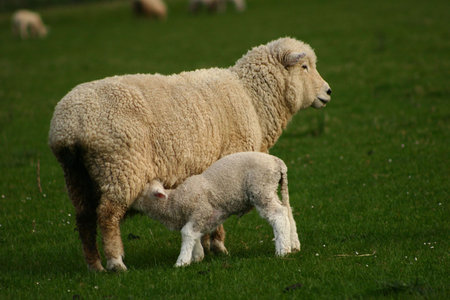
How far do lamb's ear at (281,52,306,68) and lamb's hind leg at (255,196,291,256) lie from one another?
7.09 ft

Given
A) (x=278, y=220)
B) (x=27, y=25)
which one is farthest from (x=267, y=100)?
(x=27, y=25)

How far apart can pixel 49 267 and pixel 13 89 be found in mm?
14053

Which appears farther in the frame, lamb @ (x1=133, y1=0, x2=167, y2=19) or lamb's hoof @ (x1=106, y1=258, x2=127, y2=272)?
lamb @ (x1=133, y1=0, x2=167, y2=19)

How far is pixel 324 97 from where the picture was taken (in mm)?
7957

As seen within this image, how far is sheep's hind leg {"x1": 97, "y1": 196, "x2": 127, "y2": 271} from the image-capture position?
6.07 m

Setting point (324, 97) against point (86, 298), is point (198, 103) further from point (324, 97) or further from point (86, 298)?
point (86, 298)

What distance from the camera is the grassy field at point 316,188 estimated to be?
5789 millimetres

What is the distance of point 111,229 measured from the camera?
611 cm

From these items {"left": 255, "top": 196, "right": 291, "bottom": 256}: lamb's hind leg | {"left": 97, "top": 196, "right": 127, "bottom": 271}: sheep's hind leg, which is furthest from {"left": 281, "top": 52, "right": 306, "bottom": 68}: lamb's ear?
{"left": 97, "top": 196, "right": 127, "bottom": 271}: sheep's hind leg

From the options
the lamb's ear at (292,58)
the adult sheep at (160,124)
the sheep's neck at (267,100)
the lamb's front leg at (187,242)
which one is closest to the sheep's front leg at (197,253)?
the lamb's front leg at (187,242)

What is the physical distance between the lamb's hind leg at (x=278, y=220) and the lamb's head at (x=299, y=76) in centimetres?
203

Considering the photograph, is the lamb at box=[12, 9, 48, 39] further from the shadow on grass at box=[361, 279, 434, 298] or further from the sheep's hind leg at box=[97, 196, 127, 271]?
the shadow on grass at box=[361, 279, 434, 298]

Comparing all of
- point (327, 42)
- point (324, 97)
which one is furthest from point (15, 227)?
point (327, 42)

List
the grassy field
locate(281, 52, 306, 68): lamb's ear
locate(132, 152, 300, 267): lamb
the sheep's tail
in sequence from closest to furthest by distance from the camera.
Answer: the grassy field
locate(132, 152, 300, 267): lamb
the sheep's tail
locate(281, 52, 306, 68): lamb's ear
